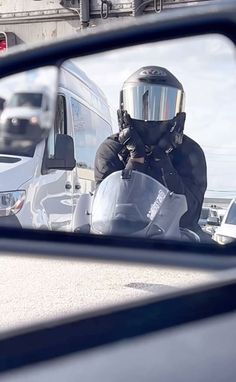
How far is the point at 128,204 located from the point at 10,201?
279cm

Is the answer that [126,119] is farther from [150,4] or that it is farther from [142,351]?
[150,4]

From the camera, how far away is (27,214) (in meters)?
3.06

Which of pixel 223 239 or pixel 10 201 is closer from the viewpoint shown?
pixel 223 239

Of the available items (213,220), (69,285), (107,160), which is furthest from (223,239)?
(69,285)

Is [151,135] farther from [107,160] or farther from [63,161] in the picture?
[63,161]

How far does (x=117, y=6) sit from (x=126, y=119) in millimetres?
9546

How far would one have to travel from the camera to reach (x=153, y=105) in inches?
85.7

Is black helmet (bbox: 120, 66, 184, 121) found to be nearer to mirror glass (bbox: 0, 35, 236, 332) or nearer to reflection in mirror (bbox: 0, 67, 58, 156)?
mirror glass (bbox: 0, 35, 236, 332)

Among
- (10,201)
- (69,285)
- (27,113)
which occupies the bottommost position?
(69,285)

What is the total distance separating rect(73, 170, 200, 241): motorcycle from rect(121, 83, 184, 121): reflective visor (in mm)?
175

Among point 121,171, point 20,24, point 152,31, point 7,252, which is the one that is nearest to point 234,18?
point 152,31

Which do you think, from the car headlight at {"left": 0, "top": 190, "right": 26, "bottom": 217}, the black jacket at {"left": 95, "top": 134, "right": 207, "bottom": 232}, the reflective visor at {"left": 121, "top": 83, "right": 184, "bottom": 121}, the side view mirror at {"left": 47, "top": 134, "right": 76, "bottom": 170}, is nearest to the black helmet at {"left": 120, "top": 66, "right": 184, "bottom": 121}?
the reflective visor at {"left": 121, "top": 83, "right": 184, "bottom": 121}

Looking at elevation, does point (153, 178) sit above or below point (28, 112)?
below

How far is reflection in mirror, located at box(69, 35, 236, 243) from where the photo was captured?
63.6 inches
